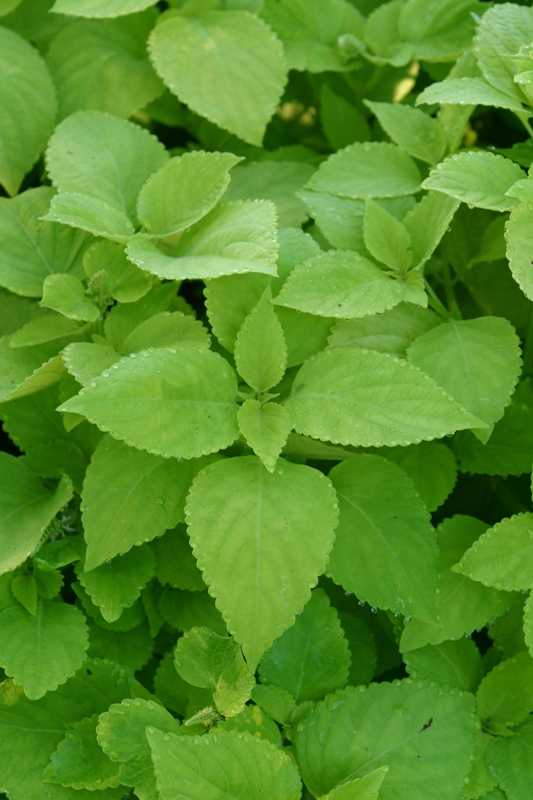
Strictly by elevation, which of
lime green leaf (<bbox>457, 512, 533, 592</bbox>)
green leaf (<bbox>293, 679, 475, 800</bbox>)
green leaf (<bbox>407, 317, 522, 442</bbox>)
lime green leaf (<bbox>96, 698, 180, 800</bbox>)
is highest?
green leaf (<bbox>407, 317, 522, 442</bbox>)

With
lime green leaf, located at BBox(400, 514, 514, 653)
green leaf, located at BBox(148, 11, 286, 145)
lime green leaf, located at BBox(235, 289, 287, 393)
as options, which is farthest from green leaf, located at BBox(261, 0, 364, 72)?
lime green leaf, located at BBox(400, 514, 514, 653)

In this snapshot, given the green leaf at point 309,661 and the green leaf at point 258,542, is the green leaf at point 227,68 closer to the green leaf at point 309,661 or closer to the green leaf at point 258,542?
the green leaf at point 258,542

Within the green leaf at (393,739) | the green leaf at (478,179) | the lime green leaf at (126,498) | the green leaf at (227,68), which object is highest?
the green leaf at (227,68)

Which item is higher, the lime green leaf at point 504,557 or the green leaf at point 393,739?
the lime green leaf at point 504,557

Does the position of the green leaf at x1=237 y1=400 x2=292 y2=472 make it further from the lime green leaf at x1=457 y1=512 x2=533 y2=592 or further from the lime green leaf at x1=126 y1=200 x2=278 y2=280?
the lime green leaf at x1=457 y1=512 x2=533 y2=592

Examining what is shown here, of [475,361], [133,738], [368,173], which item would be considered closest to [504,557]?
[475,361]

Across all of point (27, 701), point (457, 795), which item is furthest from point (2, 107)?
point (457, 795)

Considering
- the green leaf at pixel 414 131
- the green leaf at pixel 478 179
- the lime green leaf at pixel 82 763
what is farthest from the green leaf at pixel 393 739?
the green leaf at pixel 414 131
